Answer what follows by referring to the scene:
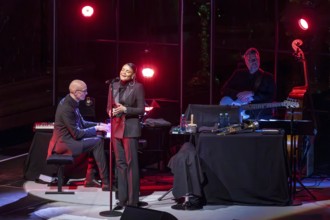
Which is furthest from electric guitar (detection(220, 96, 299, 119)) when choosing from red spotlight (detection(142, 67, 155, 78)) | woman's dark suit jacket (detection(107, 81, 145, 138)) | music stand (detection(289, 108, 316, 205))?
red spotlight (detection(142, 67, 155, 78))

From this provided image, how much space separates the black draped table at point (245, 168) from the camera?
26.8ft

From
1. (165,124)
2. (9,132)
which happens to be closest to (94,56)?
(9,132)

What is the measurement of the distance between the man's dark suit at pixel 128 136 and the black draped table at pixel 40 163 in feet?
6.51

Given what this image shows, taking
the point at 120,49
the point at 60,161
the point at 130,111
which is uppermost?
the point at 120,49

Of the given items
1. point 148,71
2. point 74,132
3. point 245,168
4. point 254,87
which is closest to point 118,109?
point 74,132

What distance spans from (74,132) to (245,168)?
2.32 meters

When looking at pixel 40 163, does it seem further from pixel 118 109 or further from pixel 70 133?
pixel 118 109

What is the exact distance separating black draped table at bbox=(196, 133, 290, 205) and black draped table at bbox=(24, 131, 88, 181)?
243 cm

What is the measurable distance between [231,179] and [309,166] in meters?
2.26

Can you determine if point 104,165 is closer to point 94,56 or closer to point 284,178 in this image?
point 284,178

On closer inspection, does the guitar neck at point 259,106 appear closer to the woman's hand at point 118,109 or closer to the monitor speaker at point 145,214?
the woman's hand at point 118,109

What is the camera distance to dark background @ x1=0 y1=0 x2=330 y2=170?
56.6 feet

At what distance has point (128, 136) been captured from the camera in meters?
7.88

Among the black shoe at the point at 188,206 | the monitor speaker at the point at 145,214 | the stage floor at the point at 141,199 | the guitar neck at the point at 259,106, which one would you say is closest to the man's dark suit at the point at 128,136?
the stage floor at the point at 141,199
